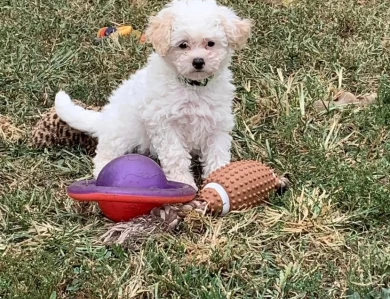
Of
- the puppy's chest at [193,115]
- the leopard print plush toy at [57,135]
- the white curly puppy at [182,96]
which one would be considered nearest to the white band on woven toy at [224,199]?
the white curly puppy at [182,96]

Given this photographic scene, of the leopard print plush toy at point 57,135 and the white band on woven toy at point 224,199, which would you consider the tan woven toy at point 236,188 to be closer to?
the white band on woven toy at point 224,199

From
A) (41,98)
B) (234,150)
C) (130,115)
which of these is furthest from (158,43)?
(41,98)

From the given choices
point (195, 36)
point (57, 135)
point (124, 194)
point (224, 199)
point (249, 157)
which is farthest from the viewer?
point (57, 135)

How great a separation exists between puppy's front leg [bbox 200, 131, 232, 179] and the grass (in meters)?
0.26

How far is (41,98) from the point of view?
5148 millimetres

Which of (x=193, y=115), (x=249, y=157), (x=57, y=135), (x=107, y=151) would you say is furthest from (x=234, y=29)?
(x=57, y=135)

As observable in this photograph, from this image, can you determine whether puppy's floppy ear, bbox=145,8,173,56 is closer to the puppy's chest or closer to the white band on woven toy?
the puppy's chest

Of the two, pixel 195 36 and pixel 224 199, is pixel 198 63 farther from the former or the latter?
pixel 224 199

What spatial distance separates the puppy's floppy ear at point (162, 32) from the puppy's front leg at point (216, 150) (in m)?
0.57

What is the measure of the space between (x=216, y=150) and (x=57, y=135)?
103 cm

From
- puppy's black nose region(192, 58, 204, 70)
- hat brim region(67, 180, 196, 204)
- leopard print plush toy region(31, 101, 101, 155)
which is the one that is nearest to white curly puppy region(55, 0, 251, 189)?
puppy's black nose region(192, 58, 204, 70)

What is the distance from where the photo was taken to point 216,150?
164 inches

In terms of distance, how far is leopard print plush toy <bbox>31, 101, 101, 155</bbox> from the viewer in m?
4.55

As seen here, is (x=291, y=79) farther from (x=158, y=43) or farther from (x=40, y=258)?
(x=40, y=258)
